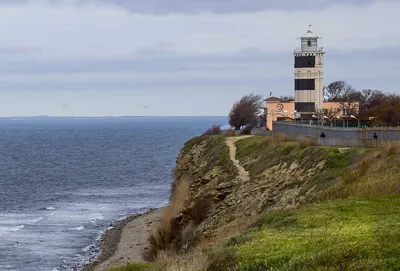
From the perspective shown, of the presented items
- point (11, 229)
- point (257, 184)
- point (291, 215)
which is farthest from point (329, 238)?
point (11, 229)

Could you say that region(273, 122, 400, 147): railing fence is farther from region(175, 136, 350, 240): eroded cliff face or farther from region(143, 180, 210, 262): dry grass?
region(143, 180, 210, 262): dry grass

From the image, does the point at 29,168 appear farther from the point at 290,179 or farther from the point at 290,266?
the point at 290,266

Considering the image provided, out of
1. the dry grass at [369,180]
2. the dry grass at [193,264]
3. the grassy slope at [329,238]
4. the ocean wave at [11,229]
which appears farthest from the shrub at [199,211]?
the dry grass at [193,264]

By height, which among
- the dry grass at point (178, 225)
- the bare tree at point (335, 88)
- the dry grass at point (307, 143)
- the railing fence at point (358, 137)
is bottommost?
the dry grass at point (178, 225)

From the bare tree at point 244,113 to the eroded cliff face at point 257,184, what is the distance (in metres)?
52.6

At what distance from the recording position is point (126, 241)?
48625mm

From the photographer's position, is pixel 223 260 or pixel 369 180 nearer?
pixel 223 260

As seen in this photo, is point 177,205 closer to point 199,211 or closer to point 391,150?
point 199,211

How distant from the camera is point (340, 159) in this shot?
37.3 meters

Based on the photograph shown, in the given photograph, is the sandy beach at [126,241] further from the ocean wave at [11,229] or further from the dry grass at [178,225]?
the ocean wave at [11,229]

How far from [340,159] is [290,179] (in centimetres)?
241

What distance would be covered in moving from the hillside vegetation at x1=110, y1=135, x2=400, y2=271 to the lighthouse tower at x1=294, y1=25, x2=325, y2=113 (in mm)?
34497

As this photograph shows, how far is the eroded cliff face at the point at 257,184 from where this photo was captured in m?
30.6

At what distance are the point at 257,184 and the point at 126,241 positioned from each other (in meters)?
11.6
